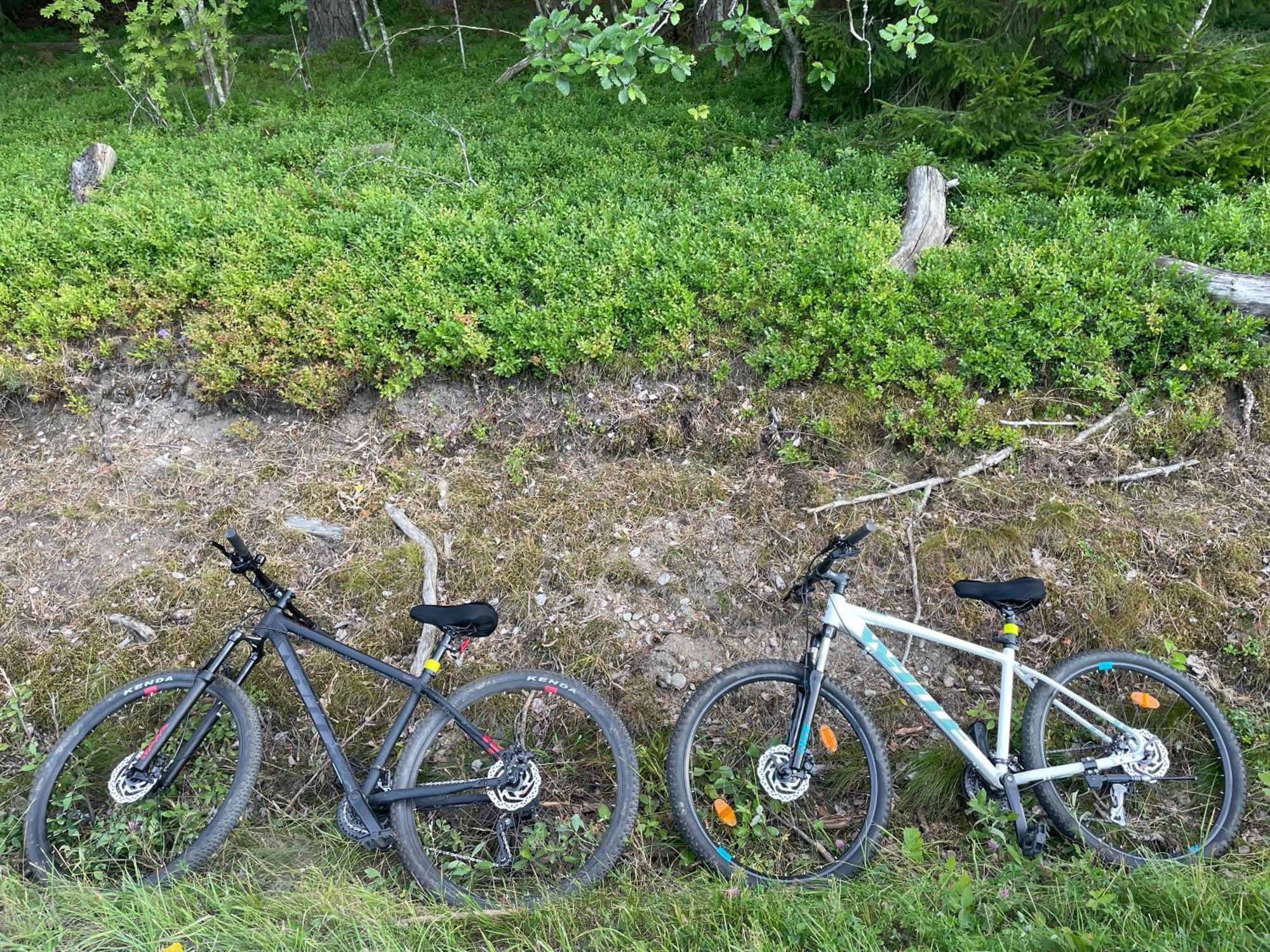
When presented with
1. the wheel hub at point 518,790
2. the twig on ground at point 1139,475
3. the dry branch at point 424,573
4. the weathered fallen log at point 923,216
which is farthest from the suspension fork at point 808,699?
the weathered fallen log at point 923,216

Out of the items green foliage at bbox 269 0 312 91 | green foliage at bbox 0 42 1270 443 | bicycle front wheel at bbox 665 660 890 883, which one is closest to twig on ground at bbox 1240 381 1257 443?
green foliage at bbox 0 42 1270 443

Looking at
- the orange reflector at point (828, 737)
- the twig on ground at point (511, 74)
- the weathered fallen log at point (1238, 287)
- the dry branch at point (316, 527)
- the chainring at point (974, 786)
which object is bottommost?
the chainring at point (974, 786)

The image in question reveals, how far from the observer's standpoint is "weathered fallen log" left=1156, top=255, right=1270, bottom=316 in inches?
197

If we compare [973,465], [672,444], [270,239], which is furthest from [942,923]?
[270,239]

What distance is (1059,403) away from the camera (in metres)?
5.01

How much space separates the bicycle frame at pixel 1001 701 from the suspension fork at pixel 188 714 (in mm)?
2621

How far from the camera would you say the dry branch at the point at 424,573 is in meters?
4.50

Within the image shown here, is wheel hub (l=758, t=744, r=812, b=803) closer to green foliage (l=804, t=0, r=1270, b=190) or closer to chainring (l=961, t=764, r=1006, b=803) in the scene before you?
chainring (l=961, t=764, r=1006, b=803)

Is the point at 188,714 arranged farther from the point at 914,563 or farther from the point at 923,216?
the point at 923,216

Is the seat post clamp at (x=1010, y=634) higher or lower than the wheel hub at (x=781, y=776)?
higher

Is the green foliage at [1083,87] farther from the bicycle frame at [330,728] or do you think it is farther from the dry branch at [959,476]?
the bicycle frame at [330,728]

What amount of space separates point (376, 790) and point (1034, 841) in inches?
117

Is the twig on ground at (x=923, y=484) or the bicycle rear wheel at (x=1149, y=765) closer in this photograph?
the bicycle rear wheel at (x=1149, y=765)

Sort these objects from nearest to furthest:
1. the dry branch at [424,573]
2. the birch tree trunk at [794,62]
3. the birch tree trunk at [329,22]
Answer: the dry branch at [424,573]
the birch tree trunk at [794,62]
the birch tree trunk at [329,22]
